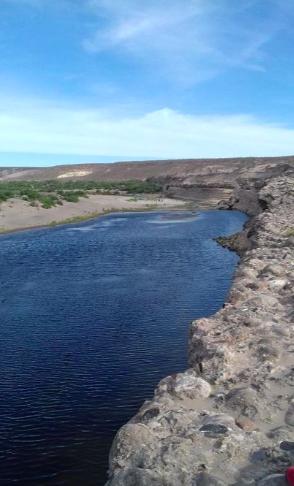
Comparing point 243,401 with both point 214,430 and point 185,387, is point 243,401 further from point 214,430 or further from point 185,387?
point 185,387

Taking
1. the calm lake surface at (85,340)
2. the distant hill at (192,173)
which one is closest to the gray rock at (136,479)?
the calm lake surface at (85,340)

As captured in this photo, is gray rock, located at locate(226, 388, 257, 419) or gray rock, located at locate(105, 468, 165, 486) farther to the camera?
gray rock, located at locate(226, 388, 257, 419)

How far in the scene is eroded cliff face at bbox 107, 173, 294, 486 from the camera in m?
8.40

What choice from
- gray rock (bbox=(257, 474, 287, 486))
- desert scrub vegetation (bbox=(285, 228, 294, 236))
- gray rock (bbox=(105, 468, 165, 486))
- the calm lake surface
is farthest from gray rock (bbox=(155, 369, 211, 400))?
desert scrub vegetation (bbox=(285, 228, 294, 236))

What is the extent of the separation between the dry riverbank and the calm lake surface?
19.3 m

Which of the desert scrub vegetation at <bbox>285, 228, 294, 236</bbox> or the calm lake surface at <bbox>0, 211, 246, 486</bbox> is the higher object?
the desert scrub vegetation at <bbox>285, 228, 294, 236</bbox>

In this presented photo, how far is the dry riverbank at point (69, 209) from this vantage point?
61062mm

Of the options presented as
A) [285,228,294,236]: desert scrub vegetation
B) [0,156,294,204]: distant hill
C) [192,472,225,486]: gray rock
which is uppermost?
[0,156,294,204]: distant hill

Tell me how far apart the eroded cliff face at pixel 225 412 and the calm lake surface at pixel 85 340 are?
270cm

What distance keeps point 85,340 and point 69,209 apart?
187 feet

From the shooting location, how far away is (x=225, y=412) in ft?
33.8

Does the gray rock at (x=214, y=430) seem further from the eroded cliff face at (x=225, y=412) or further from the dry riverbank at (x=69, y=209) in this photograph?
the dry riverbank at (x=69, y=209)

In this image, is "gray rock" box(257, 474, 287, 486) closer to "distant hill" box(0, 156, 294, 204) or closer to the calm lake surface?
the calm lake surface

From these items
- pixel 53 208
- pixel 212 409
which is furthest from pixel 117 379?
pixel 53 208
